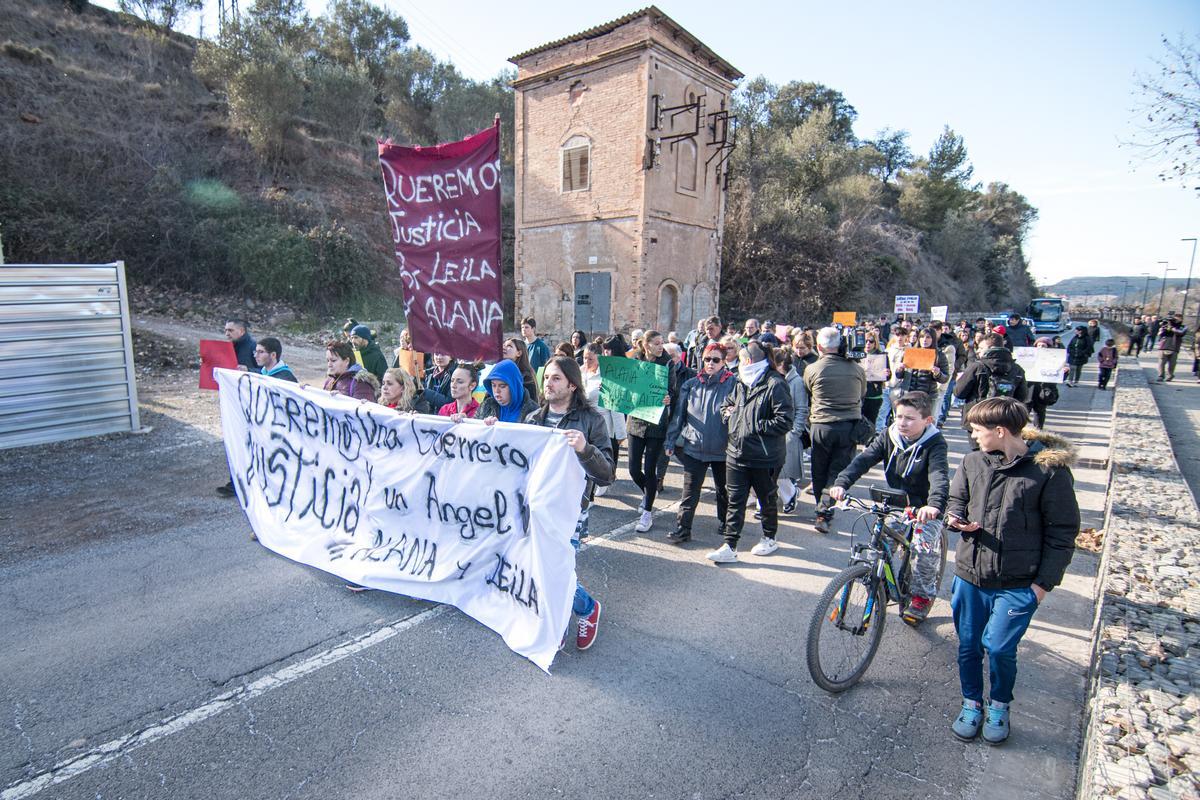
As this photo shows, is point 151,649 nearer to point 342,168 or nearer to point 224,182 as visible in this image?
point 224,182

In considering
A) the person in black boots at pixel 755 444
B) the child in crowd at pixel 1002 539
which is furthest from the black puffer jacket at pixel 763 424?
the child in crowd at pixel 1002 539

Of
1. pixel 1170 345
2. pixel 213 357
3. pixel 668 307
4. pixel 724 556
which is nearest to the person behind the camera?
pixel 724 556

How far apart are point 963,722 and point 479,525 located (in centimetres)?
303

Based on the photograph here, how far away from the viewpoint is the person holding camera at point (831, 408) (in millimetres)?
6262

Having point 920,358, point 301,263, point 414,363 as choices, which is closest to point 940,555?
point 920,358

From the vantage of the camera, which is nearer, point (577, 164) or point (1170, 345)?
point (1170, 345)

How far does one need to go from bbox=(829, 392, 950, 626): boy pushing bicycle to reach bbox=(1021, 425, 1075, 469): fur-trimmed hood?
831mm

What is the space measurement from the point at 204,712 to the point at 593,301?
21.1 m

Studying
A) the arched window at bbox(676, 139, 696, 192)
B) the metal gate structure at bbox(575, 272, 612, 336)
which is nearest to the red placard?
the metal gate structure at bbox(575, 272, 612, 336)

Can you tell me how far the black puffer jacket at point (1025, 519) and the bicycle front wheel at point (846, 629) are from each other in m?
0.63

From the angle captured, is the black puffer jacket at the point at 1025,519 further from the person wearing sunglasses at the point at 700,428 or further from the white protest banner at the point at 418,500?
the person wearing sunglasses at the point at 700,428

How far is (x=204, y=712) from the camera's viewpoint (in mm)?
3297

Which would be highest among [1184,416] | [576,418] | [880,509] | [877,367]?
[877,367]

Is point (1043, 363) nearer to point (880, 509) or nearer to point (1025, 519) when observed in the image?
point (880, 509)
